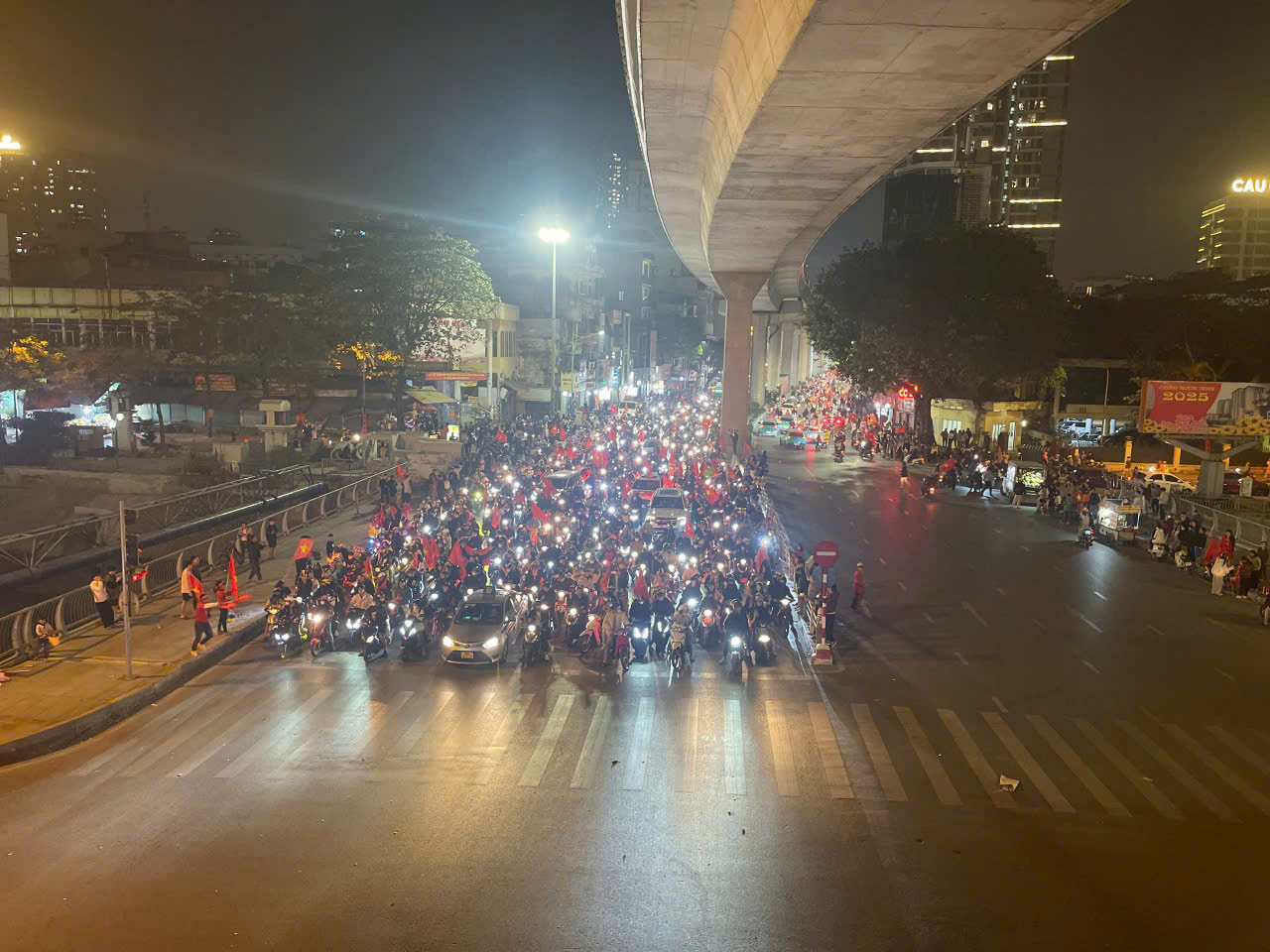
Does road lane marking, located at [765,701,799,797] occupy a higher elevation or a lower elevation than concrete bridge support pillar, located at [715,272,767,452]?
lower

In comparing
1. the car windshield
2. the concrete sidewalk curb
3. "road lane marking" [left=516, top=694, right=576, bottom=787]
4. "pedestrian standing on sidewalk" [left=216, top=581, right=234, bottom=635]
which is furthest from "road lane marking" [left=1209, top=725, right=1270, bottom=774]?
"pedestrian standing on sidewalk" [left=216, top=581, right=234, bottom=635]

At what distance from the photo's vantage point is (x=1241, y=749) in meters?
12.8

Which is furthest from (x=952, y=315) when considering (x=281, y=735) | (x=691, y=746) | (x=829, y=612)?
(x=281, y=735)

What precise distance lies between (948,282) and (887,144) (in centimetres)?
3983

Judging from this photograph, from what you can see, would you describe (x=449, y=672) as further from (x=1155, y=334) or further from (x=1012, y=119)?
(x=1012, y=119)

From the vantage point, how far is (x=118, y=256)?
83375 mm

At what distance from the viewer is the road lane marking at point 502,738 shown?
Result: 37.7 ft

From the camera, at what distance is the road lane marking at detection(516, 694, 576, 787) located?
449 inches

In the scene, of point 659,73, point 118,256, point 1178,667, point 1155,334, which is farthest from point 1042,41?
point 118,256

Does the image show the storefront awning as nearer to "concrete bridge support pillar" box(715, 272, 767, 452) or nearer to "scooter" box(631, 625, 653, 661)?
"concrete bridge support pillar" box(715, 272, 767, 452)

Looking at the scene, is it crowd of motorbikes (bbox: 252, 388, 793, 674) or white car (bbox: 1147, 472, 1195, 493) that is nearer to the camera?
crowd of motorbikes (bbox: 252, 388, 793, 674)

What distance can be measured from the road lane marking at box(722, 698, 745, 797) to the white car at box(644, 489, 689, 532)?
11770 millimetres

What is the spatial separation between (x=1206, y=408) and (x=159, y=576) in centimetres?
3811

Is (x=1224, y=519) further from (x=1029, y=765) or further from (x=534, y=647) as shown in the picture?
(x=534, y=647)
